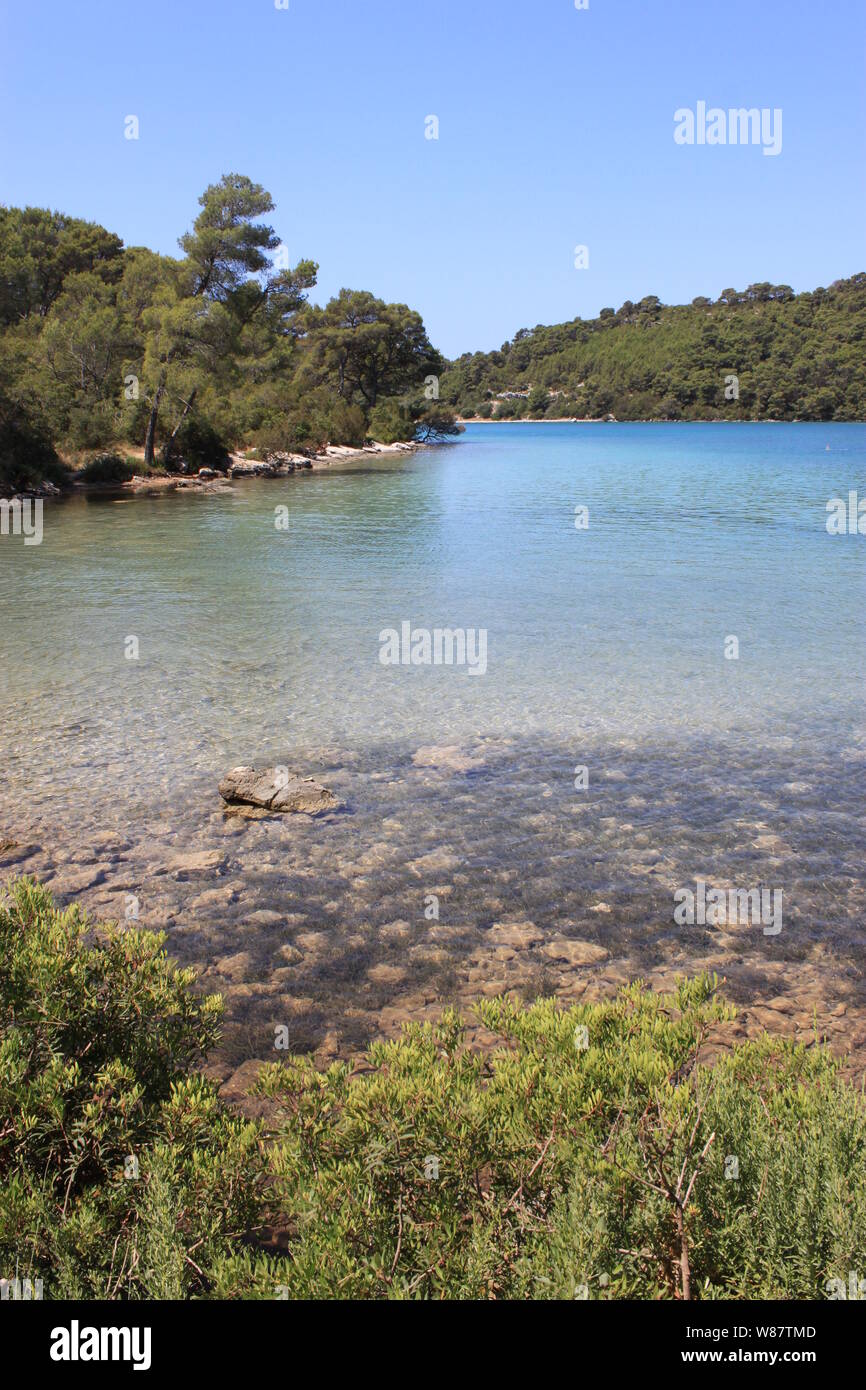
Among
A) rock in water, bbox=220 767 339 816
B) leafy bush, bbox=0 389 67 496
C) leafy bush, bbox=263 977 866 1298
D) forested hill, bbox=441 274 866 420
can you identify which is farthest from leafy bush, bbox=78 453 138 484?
forested hill, bbox=441 274 866 420

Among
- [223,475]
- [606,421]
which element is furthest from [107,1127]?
[606,421]

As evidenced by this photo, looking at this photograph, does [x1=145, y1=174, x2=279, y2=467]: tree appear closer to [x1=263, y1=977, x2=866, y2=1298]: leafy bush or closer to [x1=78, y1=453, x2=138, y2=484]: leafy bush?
[x1=78, y1=453, x2=138, y2=484]: leafy bush

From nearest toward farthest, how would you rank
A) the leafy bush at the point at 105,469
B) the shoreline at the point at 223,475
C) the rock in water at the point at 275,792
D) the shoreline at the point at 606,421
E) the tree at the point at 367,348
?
the rock in water at the point at 275,792 < the shoreline at the point at 223,475 < the leafy bush at the point at 105,469 < the tree at the point at 367,348 < the shoreline at the point at 606,421

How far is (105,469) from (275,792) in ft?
113

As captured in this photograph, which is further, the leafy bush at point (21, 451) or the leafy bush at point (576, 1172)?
the leafy bush at point (21, 451)

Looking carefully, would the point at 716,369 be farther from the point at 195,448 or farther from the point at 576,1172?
the point at 576,1172

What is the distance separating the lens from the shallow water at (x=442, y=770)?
608 centimetres

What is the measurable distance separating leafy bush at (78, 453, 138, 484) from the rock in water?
33671mm

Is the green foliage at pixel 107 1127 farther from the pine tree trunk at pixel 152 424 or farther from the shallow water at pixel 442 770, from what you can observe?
the pine tree trunk at pixel 152 424

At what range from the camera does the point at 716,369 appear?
153 meters

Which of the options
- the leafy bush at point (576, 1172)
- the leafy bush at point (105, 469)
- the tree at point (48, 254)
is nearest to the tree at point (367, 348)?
the tree at point (48, 254)

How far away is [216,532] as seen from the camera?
27609mm

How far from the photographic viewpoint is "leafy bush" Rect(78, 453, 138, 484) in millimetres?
38625

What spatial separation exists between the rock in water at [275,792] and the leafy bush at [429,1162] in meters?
4.44
